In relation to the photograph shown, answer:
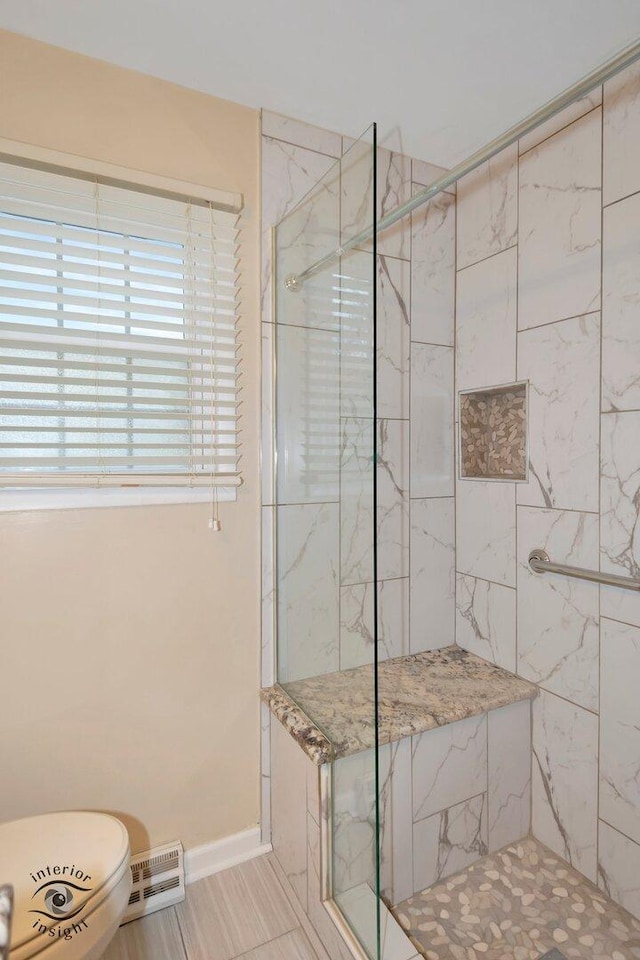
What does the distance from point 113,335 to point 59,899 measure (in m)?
1.29

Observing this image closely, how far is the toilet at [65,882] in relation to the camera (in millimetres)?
950

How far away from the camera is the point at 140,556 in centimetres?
147

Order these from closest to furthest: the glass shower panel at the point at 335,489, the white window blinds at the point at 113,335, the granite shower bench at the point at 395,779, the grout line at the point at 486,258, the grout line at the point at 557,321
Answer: the glass shower panel at the point at 335,489, the granite shower bench at the point at 395,779, the white window blinds at the point at 113,335, the grout line at the point at 557,321, the grout line at the point at 486,258

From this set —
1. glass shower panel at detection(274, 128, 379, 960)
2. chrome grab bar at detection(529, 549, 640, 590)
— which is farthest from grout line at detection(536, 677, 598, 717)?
glass shower panel at detection(274, 128, 379, 960)

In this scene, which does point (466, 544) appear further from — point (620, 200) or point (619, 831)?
point (620, 200)

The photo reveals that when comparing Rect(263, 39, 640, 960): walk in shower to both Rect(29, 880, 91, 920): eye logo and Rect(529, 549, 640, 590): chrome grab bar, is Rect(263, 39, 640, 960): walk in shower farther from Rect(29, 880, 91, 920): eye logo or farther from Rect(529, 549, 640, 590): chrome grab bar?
Rect(29, 880, 91, 920): eye logo

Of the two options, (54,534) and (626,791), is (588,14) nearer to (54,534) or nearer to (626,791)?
(54,534)

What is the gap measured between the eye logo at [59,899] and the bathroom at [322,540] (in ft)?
0.17

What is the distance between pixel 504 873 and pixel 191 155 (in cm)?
241

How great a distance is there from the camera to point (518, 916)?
1.45 metres

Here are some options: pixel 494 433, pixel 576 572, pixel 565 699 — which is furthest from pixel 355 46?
pixel 565 699

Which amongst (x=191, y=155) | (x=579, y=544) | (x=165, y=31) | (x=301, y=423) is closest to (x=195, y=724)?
(x=301, y=423)

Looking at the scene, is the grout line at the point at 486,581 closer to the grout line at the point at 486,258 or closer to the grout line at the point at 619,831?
the grout line at the point at 619,831

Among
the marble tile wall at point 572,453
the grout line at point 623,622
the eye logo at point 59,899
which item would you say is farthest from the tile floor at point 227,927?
the grout line at point 623,622
